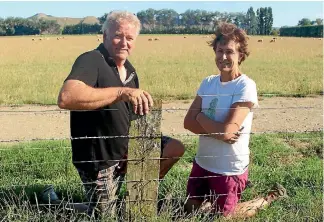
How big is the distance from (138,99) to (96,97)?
0.30m

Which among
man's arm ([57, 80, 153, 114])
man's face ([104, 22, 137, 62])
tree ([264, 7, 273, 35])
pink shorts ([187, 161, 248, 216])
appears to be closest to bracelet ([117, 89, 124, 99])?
man's arm ([57, 80, 153, 114])

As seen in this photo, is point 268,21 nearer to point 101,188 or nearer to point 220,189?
point 220,189

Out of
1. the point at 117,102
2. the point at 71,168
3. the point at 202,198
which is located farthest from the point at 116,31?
the point at 71,168

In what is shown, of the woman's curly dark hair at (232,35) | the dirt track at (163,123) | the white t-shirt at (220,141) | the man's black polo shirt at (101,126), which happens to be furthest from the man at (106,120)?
the dirt track at (163,123)

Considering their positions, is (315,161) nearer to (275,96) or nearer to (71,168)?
(71,168)

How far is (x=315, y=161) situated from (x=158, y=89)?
25.9 ft

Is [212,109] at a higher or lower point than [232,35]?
lower

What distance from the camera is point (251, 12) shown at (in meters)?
77.7

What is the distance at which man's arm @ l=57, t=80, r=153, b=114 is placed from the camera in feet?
10.8

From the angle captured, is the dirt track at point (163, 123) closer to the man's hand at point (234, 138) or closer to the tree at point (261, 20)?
the man's hand at point (234, 138)

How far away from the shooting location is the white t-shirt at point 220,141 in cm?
389

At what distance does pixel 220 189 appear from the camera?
13.2 feet

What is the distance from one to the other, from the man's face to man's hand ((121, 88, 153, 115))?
0.52 metres

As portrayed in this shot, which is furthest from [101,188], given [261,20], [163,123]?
[261,20]
